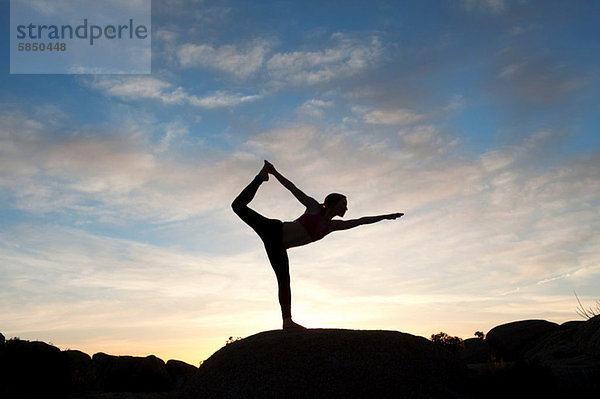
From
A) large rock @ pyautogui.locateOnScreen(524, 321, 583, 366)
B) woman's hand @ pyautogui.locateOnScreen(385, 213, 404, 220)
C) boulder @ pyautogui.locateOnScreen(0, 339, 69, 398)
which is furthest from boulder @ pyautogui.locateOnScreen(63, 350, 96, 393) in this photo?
large rock @ pyautogui.locateOnScreen(524, 321, 583, 366)

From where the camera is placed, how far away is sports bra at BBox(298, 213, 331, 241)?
10641 millimetres

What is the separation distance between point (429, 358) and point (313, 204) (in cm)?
350

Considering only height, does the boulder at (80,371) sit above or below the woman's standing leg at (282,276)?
below

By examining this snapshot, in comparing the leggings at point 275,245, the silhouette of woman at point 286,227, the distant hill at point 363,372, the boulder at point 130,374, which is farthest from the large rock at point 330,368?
the boulder at point 130,374

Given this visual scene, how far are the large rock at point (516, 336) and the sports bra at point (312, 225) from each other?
18344 millimetres

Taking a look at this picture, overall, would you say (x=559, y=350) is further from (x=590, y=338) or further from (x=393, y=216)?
(x=393, y=216)

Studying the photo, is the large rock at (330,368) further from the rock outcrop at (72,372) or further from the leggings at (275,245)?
the rock outcrop at (72,372)

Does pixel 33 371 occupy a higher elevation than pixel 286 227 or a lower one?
lower

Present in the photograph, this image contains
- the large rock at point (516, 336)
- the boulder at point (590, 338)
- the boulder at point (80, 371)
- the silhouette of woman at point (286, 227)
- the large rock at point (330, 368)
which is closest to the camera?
the large rock at point (330, 368)

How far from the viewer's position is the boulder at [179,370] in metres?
31.5

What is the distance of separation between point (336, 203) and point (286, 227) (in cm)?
106

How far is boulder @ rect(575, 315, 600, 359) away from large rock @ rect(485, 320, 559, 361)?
9.52 m

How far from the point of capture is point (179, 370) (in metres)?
32.6

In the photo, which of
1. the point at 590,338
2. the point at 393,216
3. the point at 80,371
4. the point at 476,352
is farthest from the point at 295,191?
the point at 80,371
